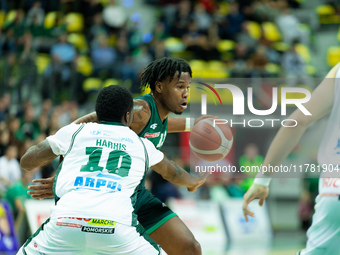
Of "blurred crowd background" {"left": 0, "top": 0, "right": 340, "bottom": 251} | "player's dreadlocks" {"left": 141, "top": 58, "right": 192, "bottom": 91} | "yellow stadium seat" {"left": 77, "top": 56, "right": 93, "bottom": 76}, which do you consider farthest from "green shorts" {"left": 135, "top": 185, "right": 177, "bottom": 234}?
"yellow stadium seat" {"left": 77, "top": 56, "right": 93, "bottom": 76}

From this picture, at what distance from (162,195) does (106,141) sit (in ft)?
27.4

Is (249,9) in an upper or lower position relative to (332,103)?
lower

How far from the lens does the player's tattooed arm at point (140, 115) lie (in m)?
4.83

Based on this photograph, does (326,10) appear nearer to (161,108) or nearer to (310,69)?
(310,69)

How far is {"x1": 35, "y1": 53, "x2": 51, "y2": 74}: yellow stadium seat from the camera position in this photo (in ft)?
41.9

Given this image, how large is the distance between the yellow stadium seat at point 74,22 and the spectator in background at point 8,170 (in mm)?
5441

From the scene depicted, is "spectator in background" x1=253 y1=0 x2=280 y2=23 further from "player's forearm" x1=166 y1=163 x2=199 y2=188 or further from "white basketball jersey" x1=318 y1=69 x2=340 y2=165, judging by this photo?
"white basketball jersey" x1=318 y1=69 x2=340 y2=165

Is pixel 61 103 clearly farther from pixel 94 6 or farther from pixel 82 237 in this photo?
pixel 82 237

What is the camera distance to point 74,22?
14992mm

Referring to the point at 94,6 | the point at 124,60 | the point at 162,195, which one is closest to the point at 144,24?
the point at 94,6

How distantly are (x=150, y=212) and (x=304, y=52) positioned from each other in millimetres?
11940

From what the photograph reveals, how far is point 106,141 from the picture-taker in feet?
12.6

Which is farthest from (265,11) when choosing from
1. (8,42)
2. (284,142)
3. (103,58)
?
(284,142)

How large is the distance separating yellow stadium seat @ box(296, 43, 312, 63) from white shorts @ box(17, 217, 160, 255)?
1269 cm
